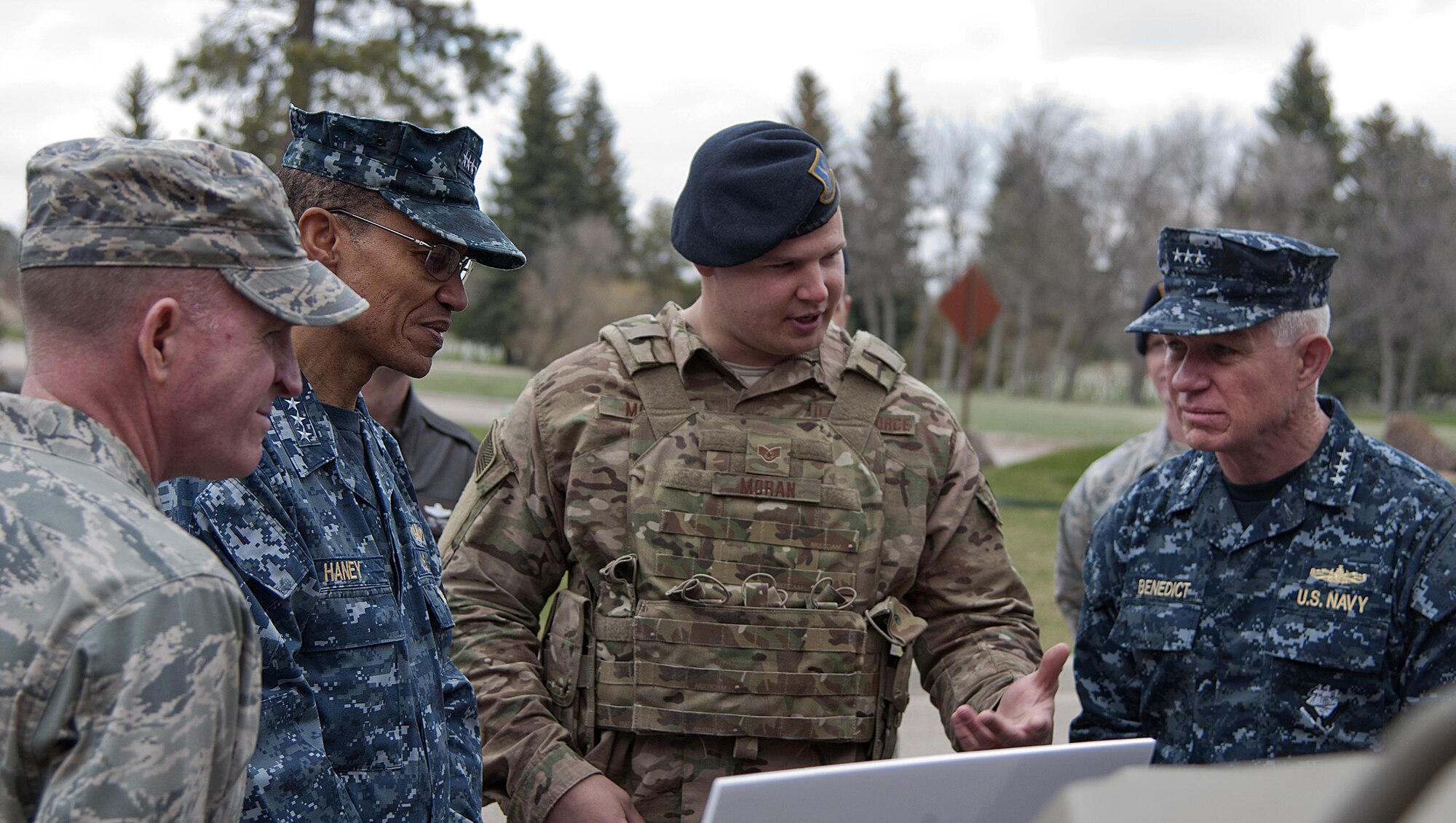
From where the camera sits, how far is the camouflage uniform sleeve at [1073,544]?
4738 mm

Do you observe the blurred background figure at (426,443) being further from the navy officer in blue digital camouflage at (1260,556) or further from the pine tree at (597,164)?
the pine tree at (597,164)

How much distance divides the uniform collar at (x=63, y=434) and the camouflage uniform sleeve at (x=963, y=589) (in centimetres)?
194

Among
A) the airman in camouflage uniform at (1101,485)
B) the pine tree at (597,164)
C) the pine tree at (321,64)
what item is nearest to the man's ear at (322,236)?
the airman in camouflage uniform at (1101,485)

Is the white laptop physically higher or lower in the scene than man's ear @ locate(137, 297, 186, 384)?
lower

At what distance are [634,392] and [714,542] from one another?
42 centimetres

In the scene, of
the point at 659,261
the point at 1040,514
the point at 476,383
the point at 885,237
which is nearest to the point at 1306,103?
the point at 885,237

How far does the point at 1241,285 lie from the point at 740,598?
143 cm

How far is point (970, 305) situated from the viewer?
16859 mm

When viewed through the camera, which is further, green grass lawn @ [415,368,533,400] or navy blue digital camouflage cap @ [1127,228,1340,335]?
green grass lawn @ [415,368,533,400]

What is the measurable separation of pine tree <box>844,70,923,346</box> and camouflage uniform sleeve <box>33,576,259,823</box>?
50.6 meters

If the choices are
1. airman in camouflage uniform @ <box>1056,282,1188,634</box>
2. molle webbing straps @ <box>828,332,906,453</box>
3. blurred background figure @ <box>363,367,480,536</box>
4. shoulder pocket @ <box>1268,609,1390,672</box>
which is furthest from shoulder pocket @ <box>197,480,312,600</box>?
airman in camouflage uniform @ <box>1056,282,1188,634</box>

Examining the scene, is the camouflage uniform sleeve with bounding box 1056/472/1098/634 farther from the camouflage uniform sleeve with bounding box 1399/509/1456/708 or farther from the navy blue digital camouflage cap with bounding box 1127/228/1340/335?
the camouflage uniform sleeve with bounding box 1399/509/1456/708

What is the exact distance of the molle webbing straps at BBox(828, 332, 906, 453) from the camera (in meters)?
2.96

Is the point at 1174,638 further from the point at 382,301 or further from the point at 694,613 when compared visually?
the point at 382,301
